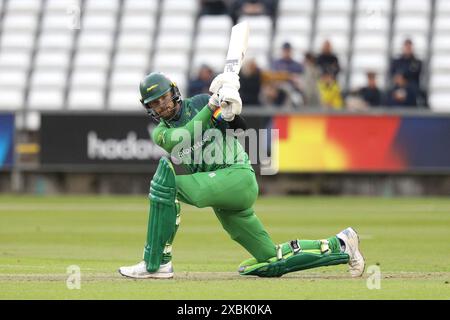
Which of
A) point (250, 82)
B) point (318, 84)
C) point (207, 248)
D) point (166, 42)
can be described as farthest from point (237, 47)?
point (166, 42)

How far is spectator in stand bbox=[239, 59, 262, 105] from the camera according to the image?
20859 mm

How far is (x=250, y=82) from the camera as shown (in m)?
21.2

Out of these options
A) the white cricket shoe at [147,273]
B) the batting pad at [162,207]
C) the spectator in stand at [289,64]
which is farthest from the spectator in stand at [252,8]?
the batting pad at [162,207]

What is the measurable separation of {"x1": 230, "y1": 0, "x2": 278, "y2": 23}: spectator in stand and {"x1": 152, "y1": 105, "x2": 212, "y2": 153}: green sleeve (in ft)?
52.1

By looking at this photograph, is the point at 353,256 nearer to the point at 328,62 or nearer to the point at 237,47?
the point at 237,47

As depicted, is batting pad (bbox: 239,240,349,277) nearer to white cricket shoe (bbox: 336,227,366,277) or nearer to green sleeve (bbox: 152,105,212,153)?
white cricket shoe (bbox: 336,227,366,277)

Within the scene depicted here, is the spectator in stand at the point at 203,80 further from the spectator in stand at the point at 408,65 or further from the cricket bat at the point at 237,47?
the cricket bat at the point at 237,47

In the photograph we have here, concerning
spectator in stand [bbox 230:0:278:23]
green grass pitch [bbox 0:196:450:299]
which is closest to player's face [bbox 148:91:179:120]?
green grass pitch [bbox 0:196:450:299]

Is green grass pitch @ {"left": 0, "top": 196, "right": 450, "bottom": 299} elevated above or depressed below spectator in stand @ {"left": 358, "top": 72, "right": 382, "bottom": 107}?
below

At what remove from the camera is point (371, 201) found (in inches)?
783

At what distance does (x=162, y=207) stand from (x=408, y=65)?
13.5 meters

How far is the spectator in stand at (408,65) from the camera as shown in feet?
69.0

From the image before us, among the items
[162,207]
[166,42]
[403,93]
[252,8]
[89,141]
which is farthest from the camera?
[166,42]
